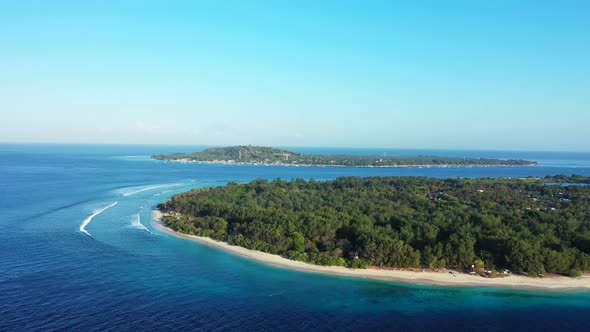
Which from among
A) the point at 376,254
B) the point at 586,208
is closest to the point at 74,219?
the point at 376,254

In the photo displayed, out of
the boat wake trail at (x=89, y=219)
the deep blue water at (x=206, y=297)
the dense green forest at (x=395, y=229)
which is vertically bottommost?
the deep blue water at (x=206, y=297)

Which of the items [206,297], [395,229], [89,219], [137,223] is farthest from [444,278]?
[89,219]

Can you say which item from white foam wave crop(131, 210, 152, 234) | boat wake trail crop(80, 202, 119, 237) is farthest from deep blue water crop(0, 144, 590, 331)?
white foam wave crop(131, 210, 152, 234)

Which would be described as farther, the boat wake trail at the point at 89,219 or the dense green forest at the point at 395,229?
the boat wake trail at the point at 89,219

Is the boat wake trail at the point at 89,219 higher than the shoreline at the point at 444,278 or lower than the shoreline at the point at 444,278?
higher

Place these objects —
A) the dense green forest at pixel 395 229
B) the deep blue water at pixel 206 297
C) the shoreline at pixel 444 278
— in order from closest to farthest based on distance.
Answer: the deep blue water at pixel 206 297
the shoreline at pixel 444 278
the dense green forest at pixel 395 229

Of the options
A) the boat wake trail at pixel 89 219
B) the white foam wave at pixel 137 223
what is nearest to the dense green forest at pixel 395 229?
the white foam wave at pixel 137 223

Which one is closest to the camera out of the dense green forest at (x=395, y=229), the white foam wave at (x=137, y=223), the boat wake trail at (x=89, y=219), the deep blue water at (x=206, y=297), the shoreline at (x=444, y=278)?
the deep blue water at (x=206, y=297)

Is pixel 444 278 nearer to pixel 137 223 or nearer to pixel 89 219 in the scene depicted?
pixel 137 223

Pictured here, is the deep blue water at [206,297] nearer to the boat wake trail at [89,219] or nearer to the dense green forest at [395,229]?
the boat wake trail at [89,219]
